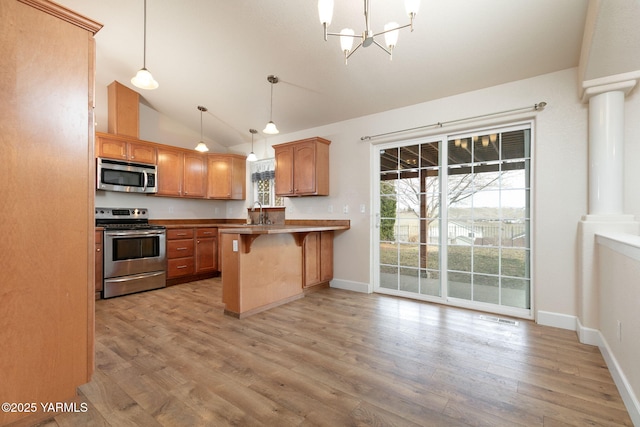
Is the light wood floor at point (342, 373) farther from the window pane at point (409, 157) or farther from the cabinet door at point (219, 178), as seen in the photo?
the cabinet door at point (219, 178)

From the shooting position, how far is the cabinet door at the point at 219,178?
5414 millimetres

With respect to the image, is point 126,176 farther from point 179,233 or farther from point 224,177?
point 224,177

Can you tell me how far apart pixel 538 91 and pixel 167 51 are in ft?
13.8

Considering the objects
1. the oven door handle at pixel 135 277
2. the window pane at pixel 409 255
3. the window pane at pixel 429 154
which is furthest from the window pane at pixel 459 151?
the oven door handle at pixel 135 277

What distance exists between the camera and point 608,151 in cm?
237

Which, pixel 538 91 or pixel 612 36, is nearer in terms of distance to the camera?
pixel 612 36

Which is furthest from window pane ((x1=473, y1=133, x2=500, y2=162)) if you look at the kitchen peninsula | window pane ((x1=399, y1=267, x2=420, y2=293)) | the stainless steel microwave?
the stainless steel microwave

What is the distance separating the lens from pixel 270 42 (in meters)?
2.96

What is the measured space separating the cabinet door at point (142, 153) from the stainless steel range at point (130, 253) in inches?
33.6

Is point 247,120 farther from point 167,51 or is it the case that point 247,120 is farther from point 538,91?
point 538,91

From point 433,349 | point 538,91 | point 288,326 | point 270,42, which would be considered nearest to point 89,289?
point 288,326

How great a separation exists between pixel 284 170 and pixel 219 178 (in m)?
1.69

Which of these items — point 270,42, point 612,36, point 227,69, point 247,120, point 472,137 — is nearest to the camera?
point 612,36

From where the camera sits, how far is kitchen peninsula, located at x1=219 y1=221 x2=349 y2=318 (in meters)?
3.03
